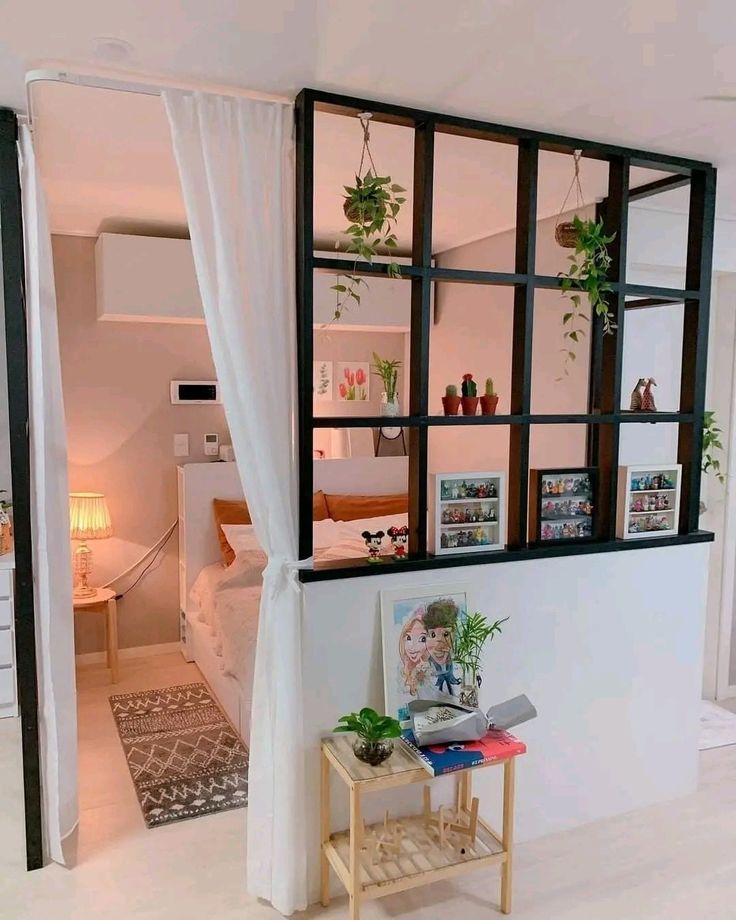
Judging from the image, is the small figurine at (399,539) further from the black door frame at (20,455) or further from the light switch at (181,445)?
the light switch at (181,445)

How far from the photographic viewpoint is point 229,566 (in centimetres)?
409

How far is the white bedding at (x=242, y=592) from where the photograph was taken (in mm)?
3396

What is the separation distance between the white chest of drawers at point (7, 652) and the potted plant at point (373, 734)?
2.08 metres

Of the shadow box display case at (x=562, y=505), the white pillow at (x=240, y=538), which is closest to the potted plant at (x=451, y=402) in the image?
the shadow box display case at (x=562, y=505)

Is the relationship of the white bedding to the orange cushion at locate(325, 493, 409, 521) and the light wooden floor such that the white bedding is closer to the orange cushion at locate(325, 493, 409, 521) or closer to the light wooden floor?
the orange cushion at locate(325, 493, 409, 521)

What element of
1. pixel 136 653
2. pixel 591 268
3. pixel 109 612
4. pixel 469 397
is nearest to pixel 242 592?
pixel 109 612

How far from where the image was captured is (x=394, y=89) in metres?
2.14

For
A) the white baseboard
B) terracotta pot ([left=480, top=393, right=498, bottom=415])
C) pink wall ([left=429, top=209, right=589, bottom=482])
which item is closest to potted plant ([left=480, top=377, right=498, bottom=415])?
terracotta pot ([left=480, top=393, right=498, bottom=415])

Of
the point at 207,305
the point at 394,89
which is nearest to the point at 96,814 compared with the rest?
the point at 207,305

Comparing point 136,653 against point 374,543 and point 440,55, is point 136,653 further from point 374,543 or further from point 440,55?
point 440,55

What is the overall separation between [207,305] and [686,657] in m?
2.20

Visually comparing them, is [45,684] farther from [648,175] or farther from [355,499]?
[648,175]

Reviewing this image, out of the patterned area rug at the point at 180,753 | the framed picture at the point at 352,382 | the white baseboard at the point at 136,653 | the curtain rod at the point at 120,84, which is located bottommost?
the patterned area rug at the point at 180,753

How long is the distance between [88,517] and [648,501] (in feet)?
9.25
